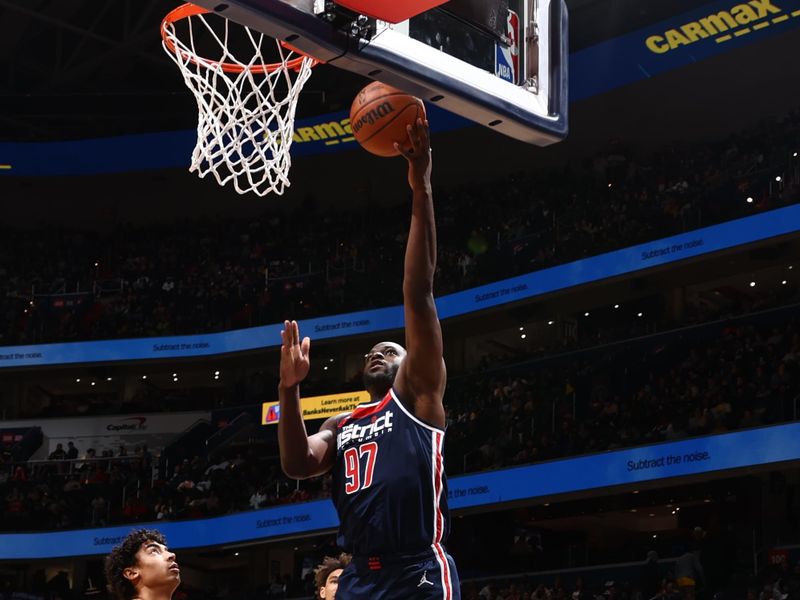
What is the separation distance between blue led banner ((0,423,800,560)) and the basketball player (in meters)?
12.0

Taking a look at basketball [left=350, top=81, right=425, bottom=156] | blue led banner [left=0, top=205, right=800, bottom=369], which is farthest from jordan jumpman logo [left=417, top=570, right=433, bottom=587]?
blue led banner [left=0, top=205, right=800, bottom=369]

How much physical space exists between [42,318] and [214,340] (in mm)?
3907

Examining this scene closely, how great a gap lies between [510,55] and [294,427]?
6.23 feet

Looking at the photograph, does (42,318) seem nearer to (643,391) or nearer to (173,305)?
(173,305)

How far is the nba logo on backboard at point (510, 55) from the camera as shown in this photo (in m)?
4.79

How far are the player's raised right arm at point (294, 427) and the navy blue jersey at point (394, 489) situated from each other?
0.16 m

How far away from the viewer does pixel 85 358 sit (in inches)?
940

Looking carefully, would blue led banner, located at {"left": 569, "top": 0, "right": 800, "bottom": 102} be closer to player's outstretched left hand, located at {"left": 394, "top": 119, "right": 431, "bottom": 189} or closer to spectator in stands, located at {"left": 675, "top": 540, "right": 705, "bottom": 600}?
spectator in stands, located at {"left": 675, "top": 540, "right": 705, "bottom": 600}

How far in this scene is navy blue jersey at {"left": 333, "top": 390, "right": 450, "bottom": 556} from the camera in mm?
3656

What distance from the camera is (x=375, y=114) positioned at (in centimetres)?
450

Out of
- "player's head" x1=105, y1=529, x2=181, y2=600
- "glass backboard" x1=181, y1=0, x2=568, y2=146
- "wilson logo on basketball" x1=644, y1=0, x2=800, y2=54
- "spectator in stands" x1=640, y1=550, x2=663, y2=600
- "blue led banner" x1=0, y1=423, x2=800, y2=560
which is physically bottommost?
"player's head" x1=105, y1=529, x2=181, y2=600

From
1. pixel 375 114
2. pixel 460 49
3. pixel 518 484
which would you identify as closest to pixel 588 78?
pixel 518 484

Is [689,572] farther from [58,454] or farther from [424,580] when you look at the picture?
[58,454]

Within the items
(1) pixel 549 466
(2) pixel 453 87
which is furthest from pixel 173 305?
(2) pixel 453 87
